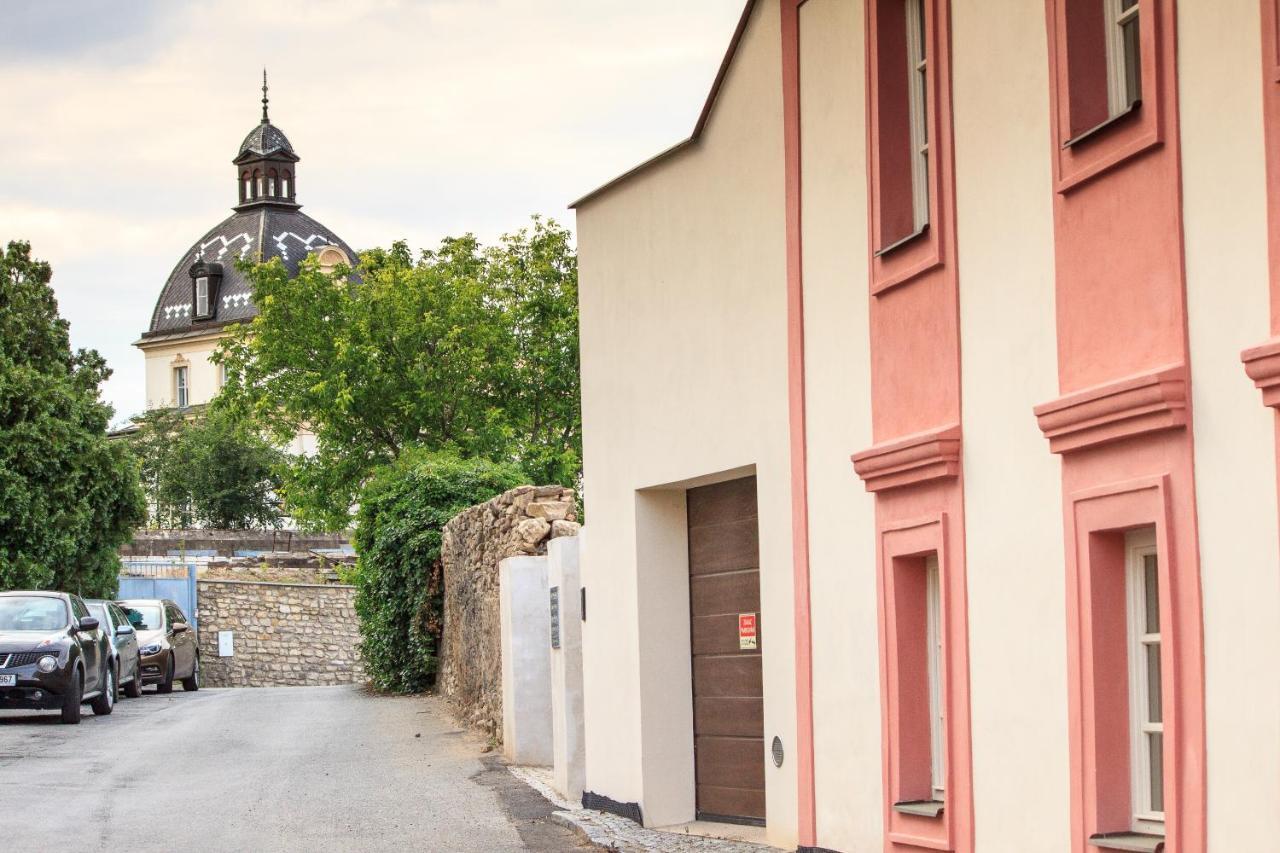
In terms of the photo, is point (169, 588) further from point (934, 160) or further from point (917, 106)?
point (934, 160)

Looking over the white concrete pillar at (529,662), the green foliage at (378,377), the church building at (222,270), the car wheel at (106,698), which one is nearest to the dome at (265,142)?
the church building at (222,270)

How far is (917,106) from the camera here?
35.4 ft

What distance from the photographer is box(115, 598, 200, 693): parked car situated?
110 feet

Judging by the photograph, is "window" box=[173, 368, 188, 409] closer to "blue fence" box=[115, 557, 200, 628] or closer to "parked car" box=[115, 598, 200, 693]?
"blue fence" box=[115, 557, 200, 628]

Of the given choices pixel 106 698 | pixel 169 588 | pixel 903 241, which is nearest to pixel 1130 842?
pixel 903 241

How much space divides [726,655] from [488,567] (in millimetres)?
9121

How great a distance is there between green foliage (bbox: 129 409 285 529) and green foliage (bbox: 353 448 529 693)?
60864 millimetres

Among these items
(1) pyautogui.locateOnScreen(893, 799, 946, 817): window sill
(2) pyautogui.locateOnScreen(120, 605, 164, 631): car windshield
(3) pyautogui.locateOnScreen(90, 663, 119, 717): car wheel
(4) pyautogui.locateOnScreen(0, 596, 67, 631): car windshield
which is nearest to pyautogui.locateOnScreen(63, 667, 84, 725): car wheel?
(4) pyautogui.locateOnScreen(0, 596, 67, 631): car windshield

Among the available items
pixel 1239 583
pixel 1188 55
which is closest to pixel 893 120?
pixel 1188 55

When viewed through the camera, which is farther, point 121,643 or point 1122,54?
point 121,643

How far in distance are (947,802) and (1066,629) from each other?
1613 mm

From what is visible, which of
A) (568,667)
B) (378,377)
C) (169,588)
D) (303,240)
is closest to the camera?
(568,667)

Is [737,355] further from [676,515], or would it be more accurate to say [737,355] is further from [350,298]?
[350,298]

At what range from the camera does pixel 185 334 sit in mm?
113250
